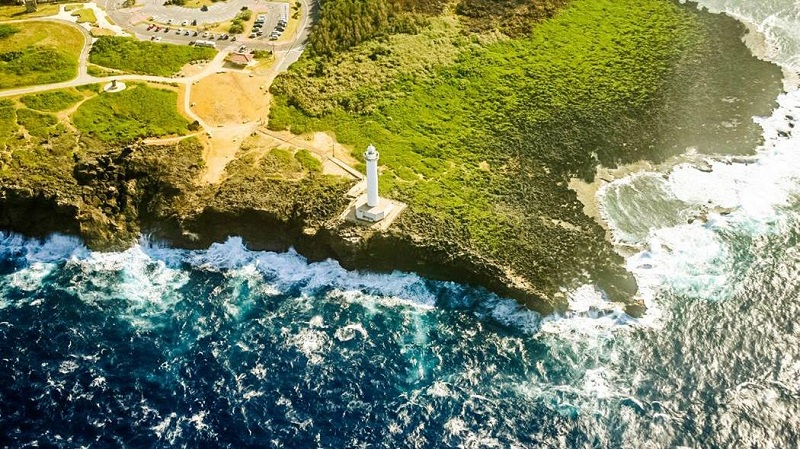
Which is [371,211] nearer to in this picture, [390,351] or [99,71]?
[390,351]

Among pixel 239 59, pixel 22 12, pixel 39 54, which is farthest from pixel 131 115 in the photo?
pixel 22 12

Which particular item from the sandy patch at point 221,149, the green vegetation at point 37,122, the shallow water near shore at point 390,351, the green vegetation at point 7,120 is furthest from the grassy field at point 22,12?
the shallow water near shore at point 390,351

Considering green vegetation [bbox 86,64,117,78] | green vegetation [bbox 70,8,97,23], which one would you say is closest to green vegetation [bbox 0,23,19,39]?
green vegetation [bbox 70,8,97,23]

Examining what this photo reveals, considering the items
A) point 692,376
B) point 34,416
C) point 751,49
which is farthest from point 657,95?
point 34,416

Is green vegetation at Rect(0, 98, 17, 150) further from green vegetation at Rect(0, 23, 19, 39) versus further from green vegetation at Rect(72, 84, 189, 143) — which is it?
green vegetation at Rect(0, 23, 19, 39)

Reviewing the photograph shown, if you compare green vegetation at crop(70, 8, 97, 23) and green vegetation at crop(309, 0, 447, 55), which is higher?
green vegetation at crop(309, 0, 447, 55)

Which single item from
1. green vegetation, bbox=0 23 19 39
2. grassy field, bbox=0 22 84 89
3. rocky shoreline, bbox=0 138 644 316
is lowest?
rocky shoreline, bbox=0 138 644 316

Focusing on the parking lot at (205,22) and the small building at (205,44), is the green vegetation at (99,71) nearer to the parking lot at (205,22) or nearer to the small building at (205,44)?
the parking lot at (205,22)
